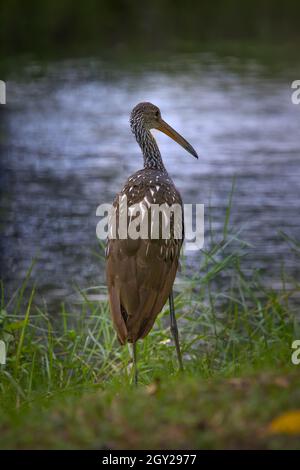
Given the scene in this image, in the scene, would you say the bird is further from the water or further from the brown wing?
the water

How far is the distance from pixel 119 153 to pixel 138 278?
11.1 metres

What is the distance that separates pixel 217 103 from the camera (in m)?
22.3

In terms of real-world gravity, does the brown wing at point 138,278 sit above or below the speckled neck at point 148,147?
below

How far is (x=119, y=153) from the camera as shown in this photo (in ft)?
56.4

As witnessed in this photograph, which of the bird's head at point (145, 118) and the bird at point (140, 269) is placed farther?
the bird's head at point (145, 118)

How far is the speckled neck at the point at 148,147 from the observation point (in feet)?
25.2

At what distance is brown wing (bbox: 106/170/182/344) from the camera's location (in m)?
6.09

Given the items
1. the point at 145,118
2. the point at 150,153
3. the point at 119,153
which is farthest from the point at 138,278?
the point at 119,153

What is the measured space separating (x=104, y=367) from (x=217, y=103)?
50.7 ft

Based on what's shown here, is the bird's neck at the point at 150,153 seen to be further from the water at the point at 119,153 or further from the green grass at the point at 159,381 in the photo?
the water at the point at 119,153

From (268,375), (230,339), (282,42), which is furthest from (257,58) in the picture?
(268,375)

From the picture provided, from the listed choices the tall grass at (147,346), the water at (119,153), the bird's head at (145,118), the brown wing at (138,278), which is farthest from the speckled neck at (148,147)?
the water at (119,153)

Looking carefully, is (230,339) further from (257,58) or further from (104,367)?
(257,58)

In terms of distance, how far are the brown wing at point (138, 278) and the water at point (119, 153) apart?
2563mm
